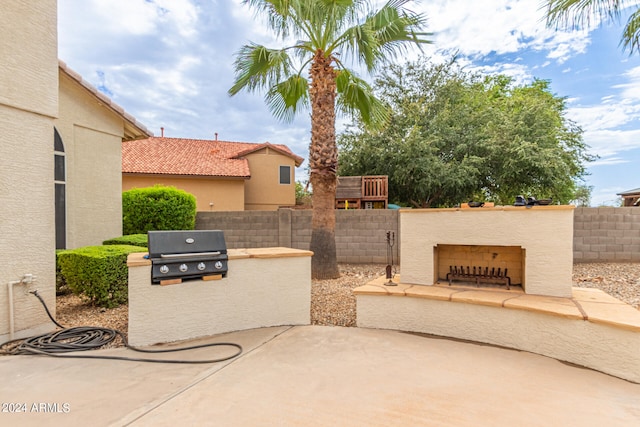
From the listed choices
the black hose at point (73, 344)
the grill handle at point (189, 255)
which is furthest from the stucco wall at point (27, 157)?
the grill handle at point (189, 255)

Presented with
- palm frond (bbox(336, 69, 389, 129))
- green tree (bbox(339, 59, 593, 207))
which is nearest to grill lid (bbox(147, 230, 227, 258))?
palm frond (bbox(336, 69, 389, 129))

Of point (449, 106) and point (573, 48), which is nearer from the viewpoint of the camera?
point (573, 48)

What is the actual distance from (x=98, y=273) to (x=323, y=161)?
4.67 metres

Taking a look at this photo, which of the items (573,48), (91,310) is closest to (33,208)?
(91,310)

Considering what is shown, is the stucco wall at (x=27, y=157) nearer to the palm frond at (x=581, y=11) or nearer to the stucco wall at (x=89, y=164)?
the stucco wall at (x=89, y=164)

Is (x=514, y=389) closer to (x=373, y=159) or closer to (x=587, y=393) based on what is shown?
(x=587, y=393)

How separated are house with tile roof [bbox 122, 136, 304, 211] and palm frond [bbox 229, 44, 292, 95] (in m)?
9.68

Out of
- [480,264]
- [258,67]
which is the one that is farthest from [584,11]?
[258,67]

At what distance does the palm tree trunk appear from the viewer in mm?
6812

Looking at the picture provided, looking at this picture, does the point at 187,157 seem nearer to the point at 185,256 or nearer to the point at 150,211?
the point at 150,211

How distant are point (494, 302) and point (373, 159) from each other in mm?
12175

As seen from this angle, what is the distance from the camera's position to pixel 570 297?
3.66 metres

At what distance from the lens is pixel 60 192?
607 centimetres

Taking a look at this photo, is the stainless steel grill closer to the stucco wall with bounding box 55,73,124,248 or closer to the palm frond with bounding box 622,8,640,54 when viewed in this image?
the stucco wall with bounding box 55,73,124,248
